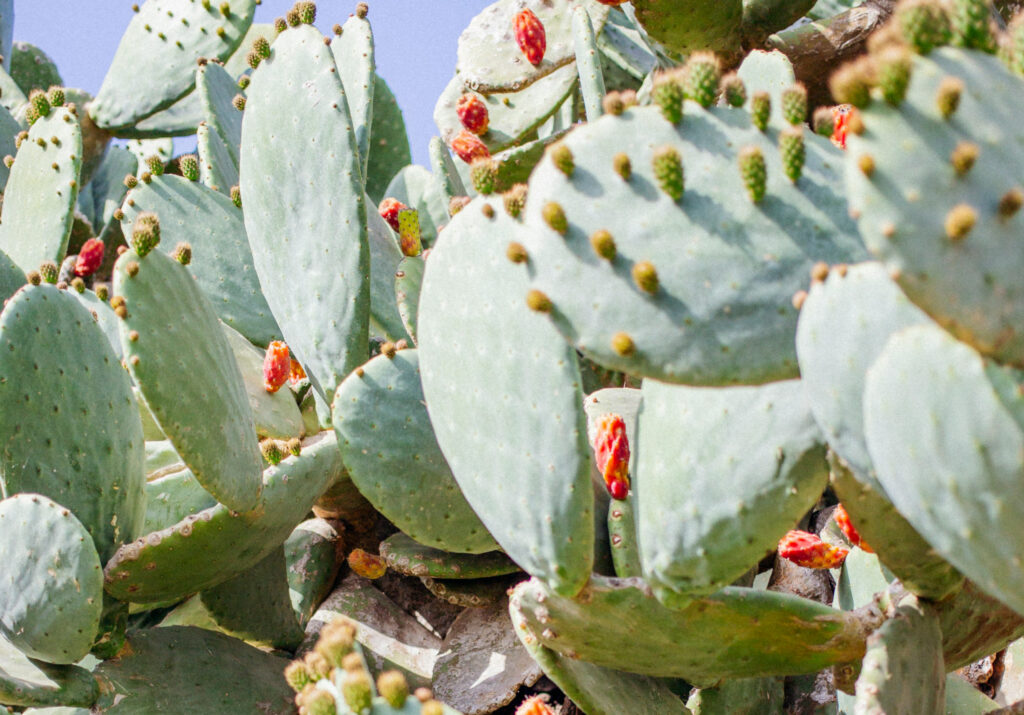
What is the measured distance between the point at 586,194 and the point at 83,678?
1.20m

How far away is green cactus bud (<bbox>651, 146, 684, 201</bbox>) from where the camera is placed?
3.70ft

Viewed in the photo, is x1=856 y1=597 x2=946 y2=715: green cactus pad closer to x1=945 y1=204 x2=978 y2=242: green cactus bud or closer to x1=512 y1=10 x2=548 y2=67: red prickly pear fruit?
x1=945 y1=204 x2=978 y2=242: green cactus bud

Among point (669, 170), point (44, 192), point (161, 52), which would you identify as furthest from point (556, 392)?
point (161, 52)

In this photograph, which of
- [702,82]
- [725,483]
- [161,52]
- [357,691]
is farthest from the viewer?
[161,52]

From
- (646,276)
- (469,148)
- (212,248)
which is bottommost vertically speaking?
(212,248)

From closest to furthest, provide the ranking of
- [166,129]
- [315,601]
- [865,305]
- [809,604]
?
[865,305]
[809,604]
[315,601]
[166,129]

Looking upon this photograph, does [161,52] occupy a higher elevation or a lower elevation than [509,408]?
higher

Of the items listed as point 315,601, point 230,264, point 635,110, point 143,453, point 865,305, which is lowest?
point 315,601

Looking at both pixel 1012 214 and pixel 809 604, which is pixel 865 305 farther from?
pixel 809 604

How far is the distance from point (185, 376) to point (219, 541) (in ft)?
0.95

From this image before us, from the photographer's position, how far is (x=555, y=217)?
116 cm

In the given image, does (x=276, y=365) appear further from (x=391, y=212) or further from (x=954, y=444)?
(x=954, y=444)

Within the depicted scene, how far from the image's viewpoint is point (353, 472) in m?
1.76

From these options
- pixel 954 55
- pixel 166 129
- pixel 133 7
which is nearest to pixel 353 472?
pixel 954 55
